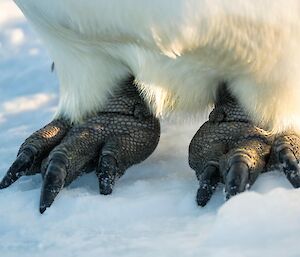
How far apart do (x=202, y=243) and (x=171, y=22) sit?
1.75 ft

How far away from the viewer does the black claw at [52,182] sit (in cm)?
181

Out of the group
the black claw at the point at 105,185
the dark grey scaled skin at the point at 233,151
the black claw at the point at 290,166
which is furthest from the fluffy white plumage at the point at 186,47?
the black claw at the point at 105,185

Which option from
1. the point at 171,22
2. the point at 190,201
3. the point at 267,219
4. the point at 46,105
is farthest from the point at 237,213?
the point at 46,105

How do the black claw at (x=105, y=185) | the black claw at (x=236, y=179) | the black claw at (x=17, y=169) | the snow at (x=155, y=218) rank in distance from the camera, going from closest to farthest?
the snow at (x=155, y=218) → the black claw at (x=236, y=179) → the black claw at (x=105, y=185) → the black claw at (x=17, y=169)

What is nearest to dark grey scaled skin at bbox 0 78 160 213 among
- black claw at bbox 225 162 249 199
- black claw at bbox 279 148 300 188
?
black claw at bbox 225 162 249 199

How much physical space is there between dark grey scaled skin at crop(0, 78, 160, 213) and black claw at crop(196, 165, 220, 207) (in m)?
0.21

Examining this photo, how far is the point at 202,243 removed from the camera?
1523 mm

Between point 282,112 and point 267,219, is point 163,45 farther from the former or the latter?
point 267,219

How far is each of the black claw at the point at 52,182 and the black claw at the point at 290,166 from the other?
18.6 inches

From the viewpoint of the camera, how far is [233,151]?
1875mm

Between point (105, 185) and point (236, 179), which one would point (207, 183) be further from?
point (105, 185)

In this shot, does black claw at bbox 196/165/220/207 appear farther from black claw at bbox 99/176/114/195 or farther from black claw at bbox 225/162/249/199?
black claw at bbox 99/176/114/195

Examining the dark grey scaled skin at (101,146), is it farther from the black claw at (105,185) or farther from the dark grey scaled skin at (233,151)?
the dark grey scaled skin at (233,151)

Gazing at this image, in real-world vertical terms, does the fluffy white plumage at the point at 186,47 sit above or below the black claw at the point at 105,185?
above
